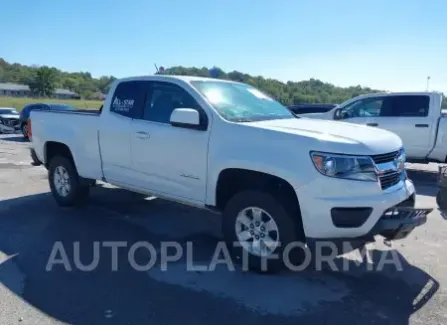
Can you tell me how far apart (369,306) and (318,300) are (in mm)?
423

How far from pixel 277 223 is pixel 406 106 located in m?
7.31

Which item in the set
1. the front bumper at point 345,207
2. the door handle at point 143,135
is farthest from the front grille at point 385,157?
the door handle at point 143,135

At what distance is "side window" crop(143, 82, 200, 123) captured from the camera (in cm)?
492

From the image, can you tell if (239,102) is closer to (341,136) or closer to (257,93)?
(257,93)

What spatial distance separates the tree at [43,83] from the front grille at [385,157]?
4981 inches

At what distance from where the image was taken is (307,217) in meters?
3.82

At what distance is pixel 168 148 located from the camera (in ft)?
16.0

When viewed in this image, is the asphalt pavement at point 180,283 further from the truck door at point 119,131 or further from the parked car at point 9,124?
the parked car at point 9,124

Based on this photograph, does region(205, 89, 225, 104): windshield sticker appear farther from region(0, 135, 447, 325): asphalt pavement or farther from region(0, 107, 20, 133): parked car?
region(0, 107, 20, 133): parked car

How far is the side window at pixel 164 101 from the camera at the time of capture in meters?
4.92

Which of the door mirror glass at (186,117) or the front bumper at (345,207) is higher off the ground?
the door mirror glass at (186,117)

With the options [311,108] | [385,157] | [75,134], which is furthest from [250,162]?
[311,108]

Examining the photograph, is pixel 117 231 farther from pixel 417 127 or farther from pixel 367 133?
pixel 417 127

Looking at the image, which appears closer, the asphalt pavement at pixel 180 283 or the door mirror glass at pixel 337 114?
the asphalt pavement at pixel 180 283
